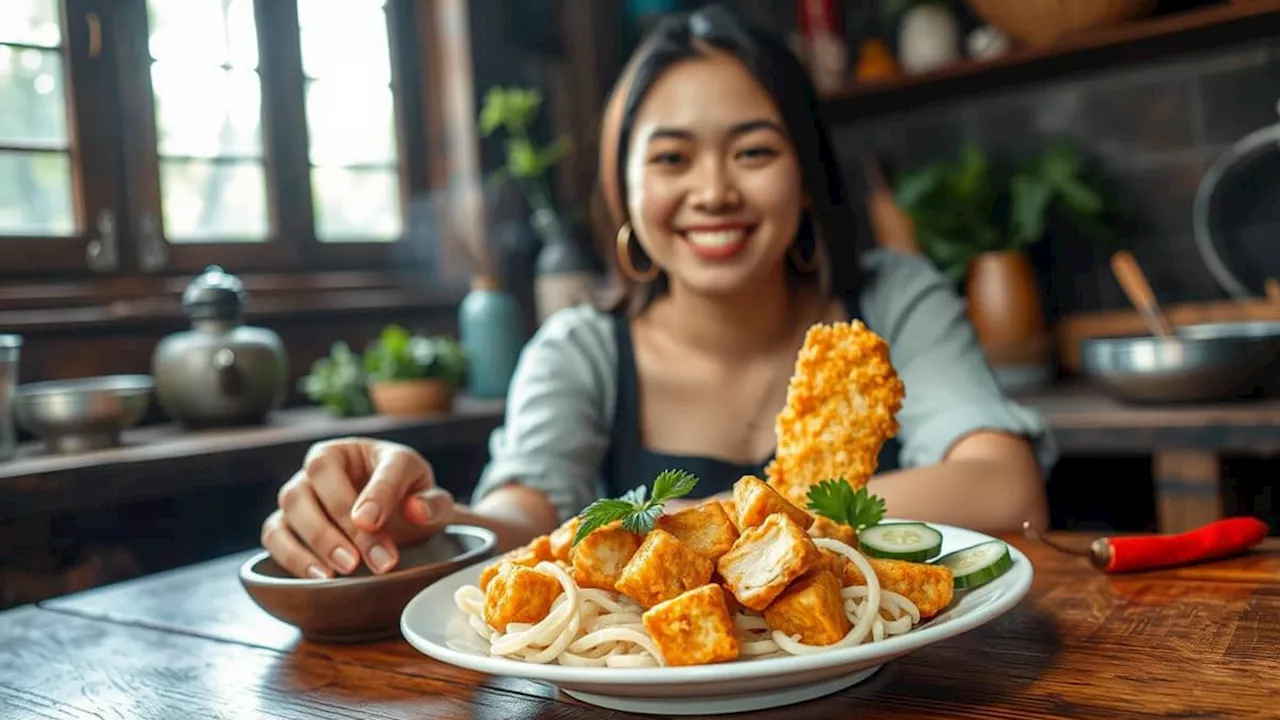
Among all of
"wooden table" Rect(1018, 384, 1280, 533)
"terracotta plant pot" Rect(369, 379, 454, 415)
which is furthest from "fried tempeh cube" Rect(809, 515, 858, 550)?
"terracotta plant pot" Rect(369, 379, 454, 415)

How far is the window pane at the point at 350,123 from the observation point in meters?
3.03

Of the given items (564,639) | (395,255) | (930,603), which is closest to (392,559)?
(564,639)

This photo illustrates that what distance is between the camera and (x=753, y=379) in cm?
185

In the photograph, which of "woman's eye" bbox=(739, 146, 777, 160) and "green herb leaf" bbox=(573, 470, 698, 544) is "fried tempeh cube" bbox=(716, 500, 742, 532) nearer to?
"green herb leaf" bbox=(573, 470, 698, 544)

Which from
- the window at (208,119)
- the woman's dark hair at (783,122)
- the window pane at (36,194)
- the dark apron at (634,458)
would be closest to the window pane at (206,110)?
the window at (208,119)

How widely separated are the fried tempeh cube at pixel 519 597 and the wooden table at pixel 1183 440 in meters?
1.71

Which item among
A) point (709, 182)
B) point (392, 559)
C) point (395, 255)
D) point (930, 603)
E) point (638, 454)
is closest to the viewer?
point (930, 603)

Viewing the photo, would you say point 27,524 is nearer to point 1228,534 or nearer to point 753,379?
point 753,379

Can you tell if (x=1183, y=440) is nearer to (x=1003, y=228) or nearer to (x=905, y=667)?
(x=1003, y=228)

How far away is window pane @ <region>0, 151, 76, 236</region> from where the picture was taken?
7.93 ft

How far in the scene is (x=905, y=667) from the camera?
2.72ft

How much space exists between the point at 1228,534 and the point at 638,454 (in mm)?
928

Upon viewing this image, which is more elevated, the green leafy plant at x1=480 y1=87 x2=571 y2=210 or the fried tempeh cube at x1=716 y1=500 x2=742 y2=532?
the green leafy plant at x1=480 y1=87 x2=571 y2=210

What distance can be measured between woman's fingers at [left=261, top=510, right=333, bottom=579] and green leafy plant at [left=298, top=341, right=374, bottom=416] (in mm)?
1492
